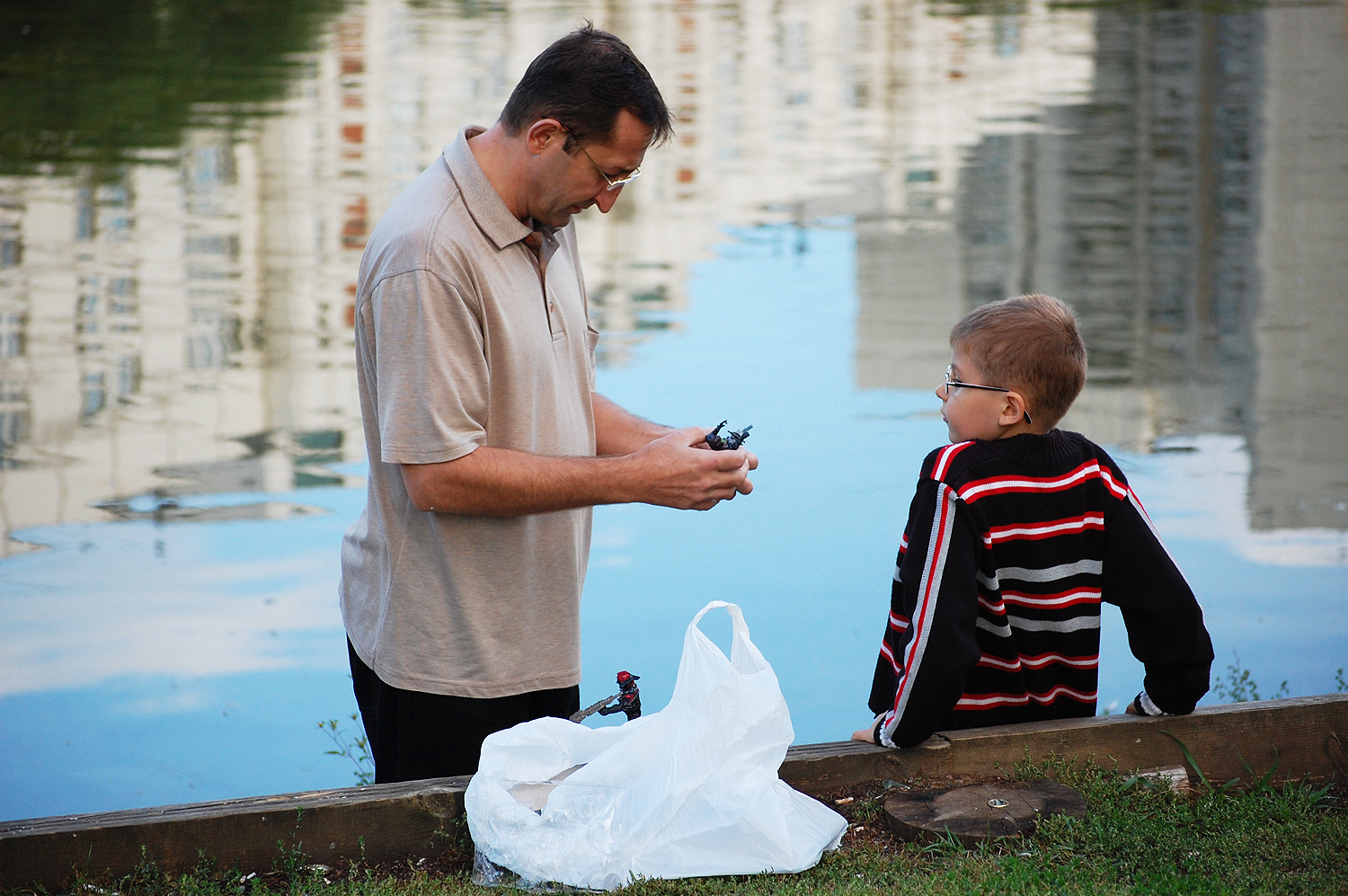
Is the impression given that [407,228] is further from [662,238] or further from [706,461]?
[662,238]

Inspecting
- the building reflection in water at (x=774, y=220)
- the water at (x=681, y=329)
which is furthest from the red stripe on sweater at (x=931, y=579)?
the building reflection in water at (x=774, y=220)

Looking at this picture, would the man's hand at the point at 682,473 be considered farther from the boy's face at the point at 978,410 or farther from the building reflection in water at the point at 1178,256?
the building reflection in water at the point at 1178,256

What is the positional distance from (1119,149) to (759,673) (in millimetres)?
12092

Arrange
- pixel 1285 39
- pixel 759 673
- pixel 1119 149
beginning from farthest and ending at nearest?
pixel 1285 39 < pixel 1119 149 < pixel 759 673

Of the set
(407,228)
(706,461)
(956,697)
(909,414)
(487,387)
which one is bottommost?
(909,414)

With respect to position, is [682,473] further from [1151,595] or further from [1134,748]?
[1134,748]

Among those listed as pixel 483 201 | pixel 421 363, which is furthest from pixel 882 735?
pixel 483 201

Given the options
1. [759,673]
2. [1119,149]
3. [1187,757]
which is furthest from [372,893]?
[1119,149]

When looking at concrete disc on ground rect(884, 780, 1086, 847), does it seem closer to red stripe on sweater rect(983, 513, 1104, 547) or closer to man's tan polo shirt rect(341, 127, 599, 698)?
red stripe on sweater rect(983, 513, 1104, 547)

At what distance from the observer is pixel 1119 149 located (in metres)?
12.9

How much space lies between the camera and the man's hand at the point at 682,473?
87.7 inches

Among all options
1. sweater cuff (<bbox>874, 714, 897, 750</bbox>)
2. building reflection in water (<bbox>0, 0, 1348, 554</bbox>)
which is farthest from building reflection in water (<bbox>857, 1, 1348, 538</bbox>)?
sweater cuff (<bbox>874, 714, 897, 750</bbox>)

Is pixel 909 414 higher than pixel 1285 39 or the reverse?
the reverse

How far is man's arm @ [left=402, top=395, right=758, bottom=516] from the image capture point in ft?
6.93
